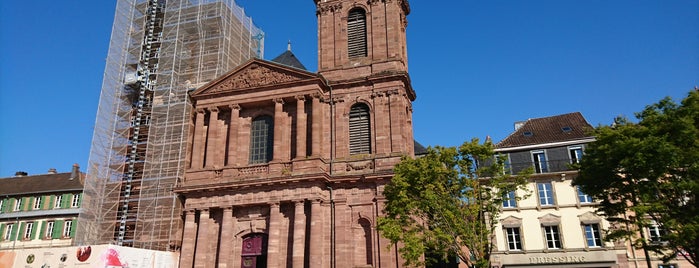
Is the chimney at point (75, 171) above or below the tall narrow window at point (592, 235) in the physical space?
above

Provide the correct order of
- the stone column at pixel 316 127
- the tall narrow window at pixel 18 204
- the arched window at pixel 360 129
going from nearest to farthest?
the stone column at pixel 316 127
the arched window at pixel 360 129
the tall narrow window at pixel 18 204

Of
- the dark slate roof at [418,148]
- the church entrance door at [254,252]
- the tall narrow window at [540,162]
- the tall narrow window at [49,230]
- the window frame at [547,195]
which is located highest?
the dark slate roof at [418,148]

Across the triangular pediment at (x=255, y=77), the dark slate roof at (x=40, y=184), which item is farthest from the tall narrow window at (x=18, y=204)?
the triangular pediment at (x=255, y=77)

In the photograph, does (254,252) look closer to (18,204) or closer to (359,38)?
(359,38)

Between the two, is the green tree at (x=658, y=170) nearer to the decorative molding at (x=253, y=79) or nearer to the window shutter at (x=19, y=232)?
the decorative molding at (x=253, y=79)

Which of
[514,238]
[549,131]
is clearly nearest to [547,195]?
[514,238]

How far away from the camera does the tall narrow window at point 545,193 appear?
27.1 m

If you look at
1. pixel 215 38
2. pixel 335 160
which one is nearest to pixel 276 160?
pixel 335 160

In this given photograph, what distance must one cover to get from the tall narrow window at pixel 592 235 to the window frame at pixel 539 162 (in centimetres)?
350

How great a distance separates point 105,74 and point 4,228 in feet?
57.5

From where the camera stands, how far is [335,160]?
25688 millimetres

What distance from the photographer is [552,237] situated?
2647cm

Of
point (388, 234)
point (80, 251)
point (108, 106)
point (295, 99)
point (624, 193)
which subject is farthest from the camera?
point (108, 106)

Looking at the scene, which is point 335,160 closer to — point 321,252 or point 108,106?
point 321,252
